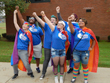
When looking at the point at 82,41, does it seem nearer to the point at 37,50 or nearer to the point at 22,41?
the point at 37,50

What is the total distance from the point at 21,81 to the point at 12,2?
9.26m

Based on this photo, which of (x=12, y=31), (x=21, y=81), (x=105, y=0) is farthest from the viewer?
(x=12, y=31)

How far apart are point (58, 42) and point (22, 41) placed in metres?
1.17

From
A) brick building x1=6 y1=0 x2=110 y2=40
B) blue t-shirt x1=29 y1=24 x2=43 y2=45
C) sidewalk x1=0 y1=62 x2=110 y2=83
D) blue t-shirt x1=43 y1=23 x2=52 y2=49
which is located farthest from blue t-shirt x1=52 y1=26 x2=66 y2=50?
brick building x1=6 y1=0 x2=110 y2=40

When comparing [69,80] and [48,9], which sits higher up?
[48,9]

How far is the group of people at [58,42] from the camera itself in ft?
10.8

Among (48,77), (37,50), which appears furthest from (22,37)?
(48,77)

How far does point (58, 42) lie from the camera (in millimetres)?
3277

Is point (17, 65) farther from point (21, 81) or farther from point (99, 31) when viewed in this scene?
point (99, 31)

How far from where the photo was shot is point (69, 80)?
3.78 metres

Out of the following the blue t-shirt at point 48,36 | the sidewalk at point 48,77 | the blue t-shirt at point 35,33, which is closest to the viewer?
the blue t-shirt at point 48,36

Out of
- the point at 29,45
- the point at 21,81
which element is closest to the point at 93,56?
the point at 29,45

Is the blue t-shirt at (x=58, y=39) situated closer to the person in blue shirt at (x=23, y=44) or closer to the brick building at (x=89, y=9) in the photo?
the person in blue shirt at (x=23, y=44)

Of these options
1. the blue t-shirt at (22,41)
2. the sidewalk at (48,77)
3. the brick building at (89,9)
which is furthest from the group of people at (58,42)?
the brick building at (89,9)
